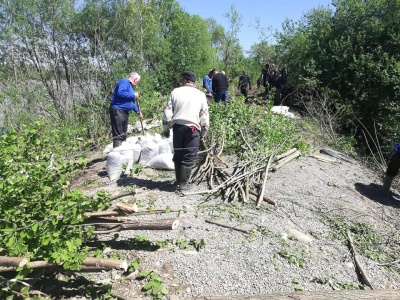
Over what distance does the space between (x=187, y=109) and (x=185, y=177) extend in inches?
37.9

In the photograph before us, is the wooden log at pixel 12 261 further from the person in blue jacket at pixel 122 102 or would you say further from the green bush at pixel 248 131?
the green bush at pixel 248 131

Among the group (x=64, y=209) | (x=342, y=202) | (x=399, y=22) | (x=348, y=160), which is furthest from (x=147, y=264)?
(x=399, y=22)

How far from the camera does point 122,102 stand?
6133mm

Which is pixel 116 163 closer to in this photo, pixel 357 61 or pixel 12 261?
pixel 12 261

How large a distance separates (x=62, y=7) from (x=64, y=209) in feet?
32.0

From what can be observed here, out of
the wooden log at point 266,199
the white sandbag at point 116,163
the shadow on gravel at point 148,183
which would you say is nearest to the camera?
the wooden log at point 266,199

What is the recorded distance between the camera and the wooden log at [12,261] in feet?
7.39

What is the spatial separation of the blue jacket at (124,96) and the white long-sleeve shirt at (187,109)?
1558mm

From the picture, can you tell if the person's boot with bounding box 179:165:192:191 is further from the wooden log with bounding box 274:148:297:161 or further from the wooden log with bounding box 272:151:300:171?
the wooden log with bounding box 274:148:297:161

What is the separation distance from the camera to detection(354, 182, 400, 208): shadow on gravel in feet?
18.2

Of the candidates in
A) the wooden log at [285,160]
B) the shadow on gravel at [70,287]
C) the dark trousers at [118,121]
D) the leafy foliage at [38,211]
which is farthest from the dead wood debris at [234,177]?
the leafy foliage at [38,211]

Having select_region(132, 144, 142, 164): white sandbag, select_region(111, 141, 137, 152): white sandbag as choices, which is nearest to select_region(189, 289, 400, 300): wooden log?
select_region(111, 141, 137, 152): white sandbag

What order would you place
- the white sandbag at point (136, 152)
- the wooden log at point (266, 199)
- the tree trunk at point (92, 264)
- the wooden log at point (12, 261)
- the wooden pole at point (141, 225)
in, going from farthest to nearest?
the white sandbag at point (136, 152)
the wooden log at point (266, 199)
the wooden pole at point (141, 225)
the tree trunk at point (92, 264)
the wooden log at point (12, 261)

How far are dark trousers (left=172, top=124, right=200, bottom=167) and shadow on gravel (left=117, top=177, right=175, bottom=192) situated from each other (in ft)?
1.59
